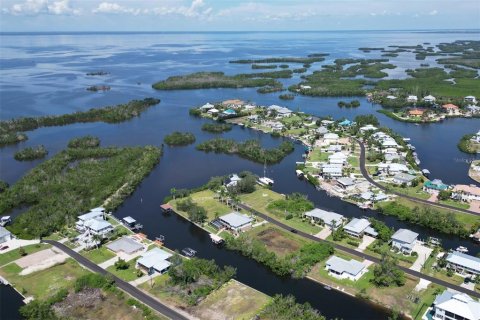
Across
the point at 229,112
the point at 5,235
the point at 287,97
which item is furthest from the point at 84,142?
the point at 287,97

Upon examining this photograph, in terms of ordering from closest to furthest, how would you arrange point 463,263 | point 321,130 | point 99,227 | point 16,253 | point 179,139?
point 463,263
point 16,253
point 99,227
point 179,139
point 321,130

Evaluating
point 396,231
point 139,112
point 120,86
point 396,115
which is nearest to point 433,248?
point 396,231

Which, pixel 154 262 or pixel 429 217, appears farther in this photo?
pixel 429 217

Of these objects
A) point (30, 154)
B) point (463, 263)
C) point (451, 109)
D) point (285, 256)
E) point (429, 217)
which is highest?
point (451, 109)

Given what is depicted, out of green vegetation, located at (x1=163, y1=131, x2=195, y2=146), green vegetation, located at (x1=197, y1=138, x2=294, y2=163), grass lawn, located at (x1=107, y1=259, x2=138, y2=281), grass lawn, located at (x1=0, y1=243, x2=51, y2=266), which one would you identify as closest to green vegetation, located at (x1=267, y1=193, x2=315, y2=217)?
green vegetation, located at (x1=197, y1=138, x2=294, y2=163)

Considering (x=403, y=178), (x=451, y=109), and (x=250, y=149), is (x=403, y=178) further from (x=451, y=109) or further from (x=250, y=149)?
(x=451, y=109)

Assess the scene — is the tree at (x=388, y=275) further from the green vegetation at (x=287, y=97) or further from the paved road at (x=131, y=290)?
the green vegetation at (x=287, y=97)

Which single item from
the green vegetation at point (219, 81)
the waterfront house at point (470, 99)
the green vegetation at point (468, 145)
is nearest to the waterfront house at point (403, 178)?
the green vegetation at point (468, 145)
